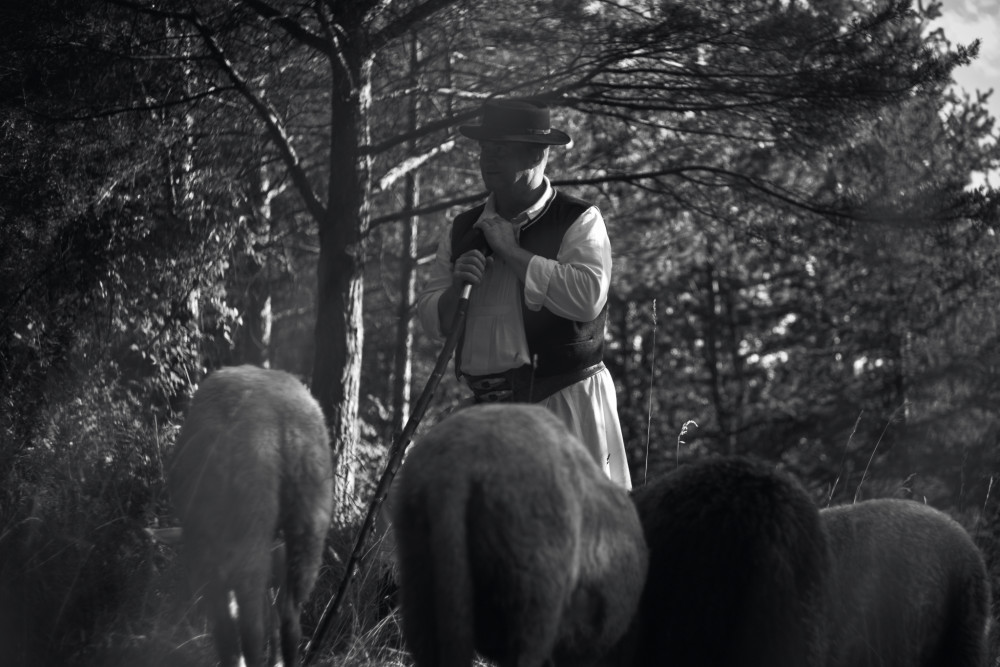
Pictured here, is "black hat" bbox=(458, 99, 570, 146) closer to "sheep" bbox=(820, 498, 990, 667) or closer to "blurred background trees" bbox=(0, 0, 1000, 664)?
"blurred background trees" bbox=(0, 0, 1000, 664)

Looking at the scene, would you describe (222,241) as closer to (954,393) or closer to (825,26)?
(825,26)

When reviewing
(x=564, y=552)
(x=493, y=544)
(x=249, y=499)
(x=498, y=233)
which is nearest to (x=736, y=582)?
(x=564, y=552)

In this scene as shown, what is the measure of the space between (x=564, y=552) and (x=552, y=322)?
1.58 metres

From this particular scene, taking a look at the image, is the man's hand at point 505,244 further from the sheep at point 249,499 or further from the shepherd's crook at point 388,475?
the sheep at point 249,499

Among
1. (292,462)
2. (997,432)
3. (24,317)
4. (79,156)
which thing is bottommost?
(997,432)

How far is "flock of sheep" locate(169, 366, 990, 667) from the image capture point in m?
2.20

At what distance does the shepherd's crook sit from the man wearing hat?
0.28 meters

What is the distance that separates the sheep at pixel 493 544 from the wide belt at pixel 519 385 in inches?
54.9

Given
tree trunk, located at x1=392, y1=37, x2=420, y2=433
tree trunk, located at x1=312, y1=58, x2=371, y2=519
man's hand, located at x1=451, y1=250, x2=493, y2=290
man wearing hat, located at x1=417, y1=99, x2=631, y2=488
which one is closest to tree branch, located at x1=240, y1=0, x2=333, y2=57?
tree trunk, located at x1=312, y1=58, x2=371, y2=519

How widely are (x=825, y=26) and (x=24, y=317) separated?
507 centimetres

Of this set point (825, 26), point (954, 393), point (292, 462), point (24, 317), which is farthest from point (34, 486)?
point (954, 393)

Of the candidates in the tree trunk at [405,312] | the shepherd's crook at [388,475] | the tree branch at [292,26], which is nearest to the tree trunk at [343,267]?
the tree branch at [292,26]

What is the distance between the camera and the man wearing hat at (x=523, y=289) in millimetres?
3658

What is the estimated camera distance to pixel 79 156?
20.0ft
